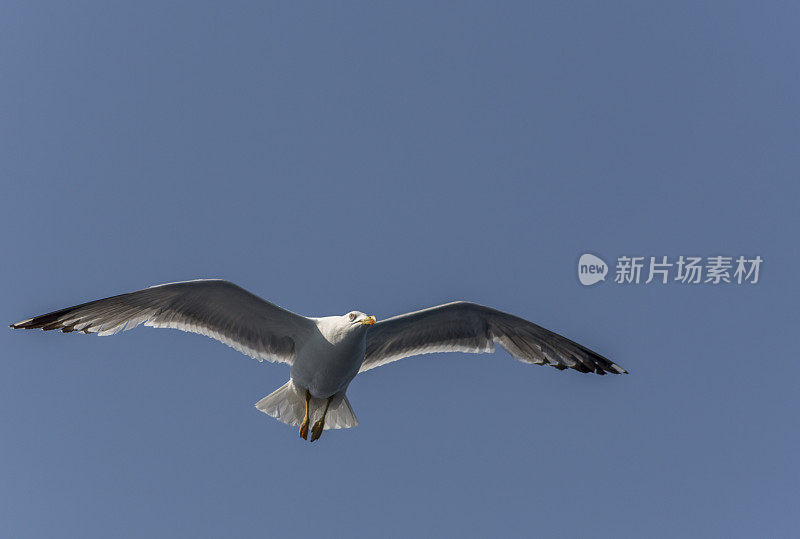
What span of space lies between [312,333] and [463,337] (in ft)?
7.48

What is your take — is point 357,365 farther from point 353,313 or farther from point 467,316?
point 467,316

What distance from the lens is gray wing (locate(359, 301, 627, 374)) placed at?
1386cm

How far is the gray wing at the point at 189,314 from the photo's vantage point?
13.1 meters

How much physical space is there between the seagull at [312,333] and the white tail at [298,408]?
14mm

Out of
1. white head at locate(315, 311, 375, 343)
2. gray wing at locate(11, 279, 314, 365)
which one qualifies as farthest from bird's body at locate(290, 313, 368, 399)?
gray wing at locate(11, 279, 314, 365)

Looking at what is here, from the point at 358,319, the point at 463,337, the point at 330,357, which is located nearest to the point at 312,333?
the point at 330,357

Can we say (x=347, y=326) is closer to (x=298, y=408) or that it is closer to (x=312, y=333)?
(x=312, y=333)

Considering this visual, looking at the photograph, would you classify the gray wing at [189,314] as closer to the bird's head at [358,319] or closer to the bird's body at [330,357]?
the bird's body at [330,357]

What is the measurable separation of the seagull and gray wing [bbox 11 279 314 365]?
1 centimetres

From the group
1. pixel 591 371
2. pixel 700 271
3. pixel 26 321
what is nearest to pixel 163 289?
pixel 26 321

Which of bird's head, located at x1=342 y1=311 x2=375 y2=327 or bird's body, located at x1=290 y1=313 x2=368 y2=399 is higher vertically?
bird's head, located at x1=342 y1=311 x2=375 y2=327

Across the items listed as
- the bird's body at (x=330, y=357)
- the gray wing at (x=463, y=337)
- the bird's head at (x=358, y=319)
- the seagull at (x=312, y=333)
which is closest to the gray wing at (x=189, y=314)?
the seagull at (x=312, y=333)

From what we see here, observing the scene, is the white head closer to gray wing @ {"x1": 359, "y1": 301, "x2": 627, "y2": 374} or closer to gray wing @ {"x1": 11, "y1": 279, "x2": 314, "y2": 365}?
gray wing @ {"x1": 11, "y1": 279, "x2": 314, "y2": 365}

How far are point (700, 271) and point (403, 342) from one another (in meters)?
5.25
